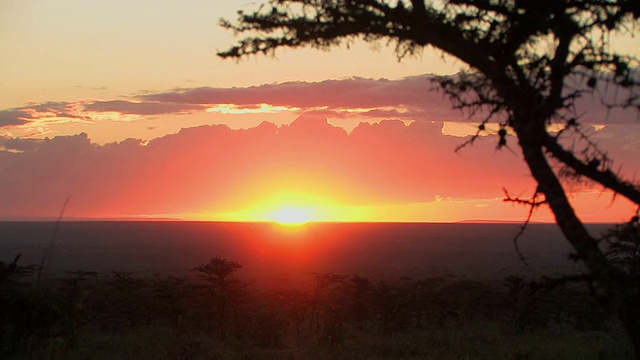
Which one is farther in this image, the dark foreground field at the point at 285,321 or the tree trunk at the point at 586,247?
the dark foreground field at the point at 285,321

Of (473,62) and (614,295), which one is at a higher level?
(473,62)

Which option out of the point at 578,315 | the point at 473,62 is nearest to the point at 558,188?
the point at 473,62

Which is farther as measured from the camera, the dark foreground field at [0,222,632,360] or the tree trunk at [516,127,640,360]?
the dark foreground field at [0,222,632,360]

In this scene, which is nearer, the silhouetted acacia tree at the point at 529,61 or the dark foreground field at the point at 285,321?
the silhouetted acacia tree at the point at 529,61

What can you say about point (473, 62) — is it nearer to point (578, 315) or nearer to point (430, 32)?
point (430, 32)

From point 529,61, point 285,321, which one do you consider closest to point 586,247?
point 529,61

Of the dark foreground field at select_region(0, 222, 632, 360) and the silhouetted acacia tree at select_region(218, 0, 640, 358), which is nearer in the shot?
the silhouetted acacia tree at select_region(218, 0, 640, 358)

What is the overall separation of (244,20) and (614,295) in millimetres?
3591

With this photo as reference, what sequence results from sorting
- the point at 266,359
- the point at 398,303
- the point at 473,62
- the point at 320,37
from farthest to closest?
the point at 398,303, the point at 266,359, the point at 320,37, the point at 473,62

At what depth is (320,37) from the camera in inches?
231

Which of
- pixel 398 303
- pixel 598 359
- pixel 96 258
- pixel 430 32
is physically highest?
pixel 96 258

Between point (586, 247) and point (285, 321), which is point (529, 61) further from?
point (285, 321)

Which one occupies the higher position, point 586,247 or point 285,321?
point 586,247

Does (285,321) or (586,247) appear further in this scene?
(285,321)
